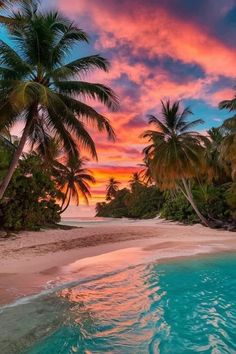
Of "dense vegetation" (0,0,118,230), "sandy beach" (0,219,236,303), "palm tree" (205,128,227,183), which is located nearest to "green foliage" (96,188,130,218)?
"palm tree" (205,128,227,183)

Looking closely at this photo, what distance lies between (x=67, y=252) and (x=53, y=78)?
7.55 metres

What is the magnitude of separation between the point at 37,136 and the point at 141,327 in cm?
1094

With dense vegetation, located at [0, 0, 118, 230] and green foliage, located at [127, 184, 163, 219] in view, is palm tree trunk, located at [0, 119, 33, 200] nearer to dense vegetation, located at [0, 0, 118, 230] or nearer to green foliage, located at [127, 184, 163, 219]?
dense vegetation, located at [0, 0, 118, 230]

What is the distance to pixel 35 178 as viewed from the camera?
2142 cm

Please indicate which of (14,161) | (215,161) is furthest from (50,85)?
(215,161)

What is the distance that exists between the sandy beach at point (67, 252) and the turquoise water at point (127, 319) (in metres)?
1.18

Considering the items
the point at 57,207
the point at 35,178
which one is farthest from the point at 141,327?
the point at 57,207

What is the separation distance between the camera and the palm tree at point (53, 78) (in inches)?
509

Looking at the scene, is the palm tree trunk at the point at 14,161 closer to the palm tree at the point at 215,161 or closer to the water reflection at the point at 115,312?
the water reflection at the point at 115,312

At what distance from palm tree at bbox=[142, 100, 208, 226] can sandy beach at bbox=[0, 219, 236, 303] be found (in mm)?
4840

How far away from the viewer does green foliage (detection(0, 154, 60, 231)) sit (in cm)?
1942

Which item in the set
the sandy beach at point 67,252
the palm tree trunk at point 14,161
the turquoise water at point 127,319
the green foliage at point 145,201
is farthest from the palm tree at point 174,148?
the green foliage at point 145,201

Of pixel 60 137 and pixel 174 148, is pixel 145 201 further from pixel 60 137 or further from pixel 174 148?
pixel 60 137

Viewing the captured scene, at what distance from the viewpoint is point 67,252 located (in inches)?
560
